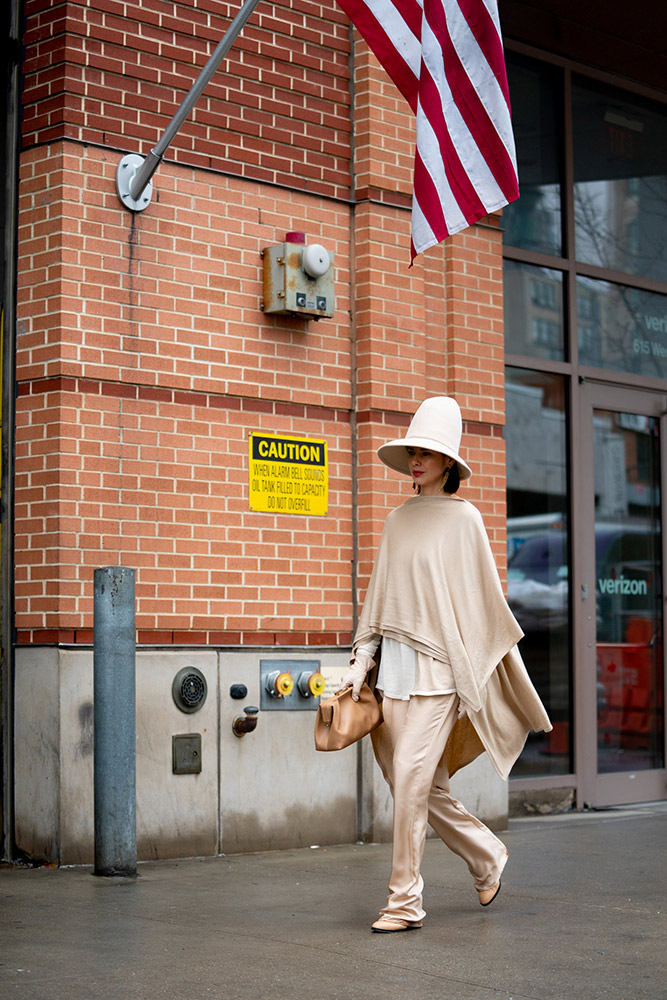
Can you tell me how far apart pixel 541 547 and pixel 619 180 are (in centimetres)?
296

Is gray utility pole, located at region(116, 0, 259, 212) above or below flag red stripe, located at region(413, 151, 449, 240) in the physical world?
above

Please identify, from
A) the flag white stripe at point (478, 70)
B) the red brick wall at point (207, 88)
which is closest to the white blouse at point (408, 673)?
the flag white stripe at point (478, 70)

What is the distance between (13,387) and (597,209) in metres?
5.03

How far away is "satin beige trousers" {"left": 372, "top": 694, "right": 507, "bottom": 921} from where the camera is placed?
559 cm

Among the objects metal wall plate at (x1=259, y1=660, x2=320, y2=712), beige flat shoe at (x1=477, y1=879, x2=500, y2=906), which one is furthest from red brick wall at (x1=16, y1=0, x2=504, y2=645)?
beige flat shoe at (x1=477, y1=879, x2=500, y2=906)

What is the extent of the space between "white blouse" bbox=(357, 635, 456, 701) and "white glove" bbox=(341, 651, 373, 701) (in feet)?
0.09

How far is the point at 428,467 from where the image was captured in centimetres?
598

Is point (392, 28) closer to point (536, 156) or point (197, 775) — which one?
point (536, 156)

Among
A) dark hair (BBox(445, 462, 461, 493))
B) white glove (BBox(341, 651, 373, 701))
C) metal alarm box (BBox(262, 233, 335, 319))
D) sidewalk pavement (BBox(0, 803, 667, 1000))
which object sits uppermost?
metal alarm box (BBox(262, 233, 335, 319))

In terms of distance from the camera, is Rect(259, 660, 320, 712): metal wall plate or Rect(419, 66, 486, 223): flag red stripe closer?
Rect(419, 66, 486, 223): flag red stripe

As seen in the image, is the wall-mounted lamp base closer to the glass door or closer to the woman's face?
the woman's face

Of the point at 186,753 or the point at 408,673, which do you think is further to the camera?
the point at 186,753

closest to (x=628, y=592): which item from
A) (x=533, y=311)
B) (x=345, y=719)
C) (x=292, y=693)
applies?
(x=533, y=311)

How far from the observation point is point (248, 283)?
8.01m
